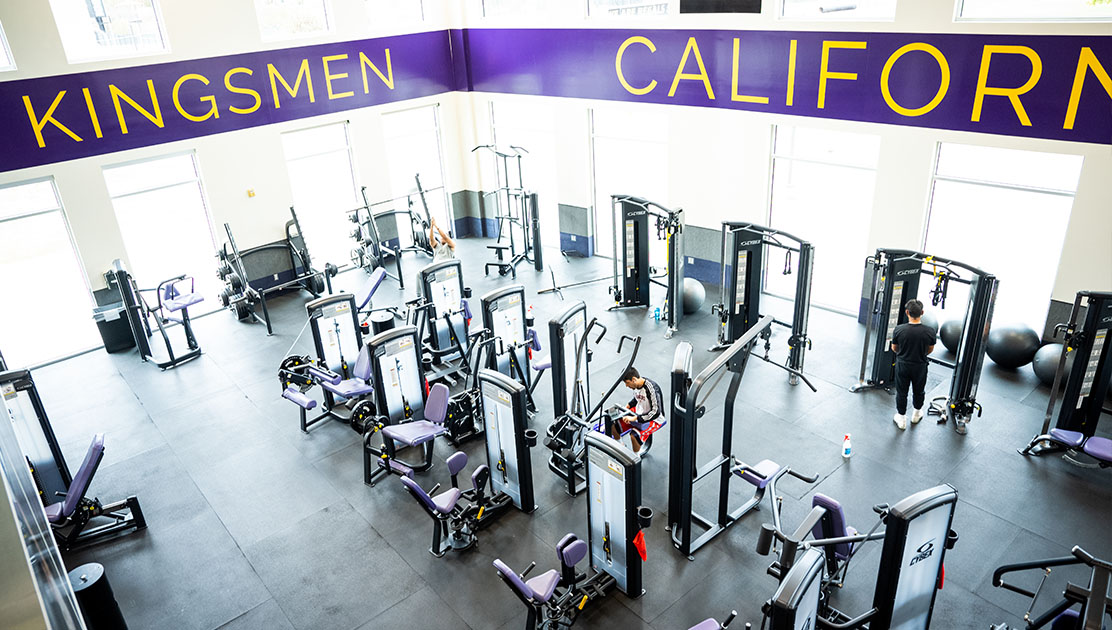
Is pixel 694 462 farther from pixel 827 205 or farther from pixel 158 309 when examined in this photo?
pixel 827 205

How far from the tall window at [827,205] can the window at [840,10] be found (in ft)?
4.81

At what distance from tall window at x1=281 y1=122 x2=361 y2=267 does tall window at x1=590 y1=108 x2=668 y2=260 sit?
4501mm

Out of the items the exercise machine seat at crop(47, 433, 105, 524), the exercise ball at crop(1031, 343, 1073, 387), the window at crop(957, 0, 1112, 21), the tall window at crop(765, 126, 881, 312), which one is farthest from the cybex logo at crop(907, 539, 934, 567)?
the exercise machine seat at crop(47, 433, 105, 524)

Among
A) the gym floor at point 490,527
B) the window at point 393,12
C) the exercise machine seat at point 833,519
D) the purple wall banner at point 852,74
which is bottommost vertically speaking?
the gym floor at point 490,527

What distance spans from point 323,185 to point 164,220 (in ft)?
8.90

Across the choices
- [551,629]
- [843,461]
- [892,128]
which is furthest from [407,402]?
[892,128]

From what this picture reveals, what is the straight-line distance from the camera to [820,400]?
8492 mm

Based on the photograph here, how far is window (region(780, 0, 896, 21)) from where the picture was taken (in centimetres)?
893

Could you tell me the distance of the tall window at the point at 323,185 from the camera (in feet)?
41.9

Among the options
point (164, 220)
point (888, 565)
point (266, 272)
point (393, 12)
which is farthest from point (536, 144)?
point (888, 565)

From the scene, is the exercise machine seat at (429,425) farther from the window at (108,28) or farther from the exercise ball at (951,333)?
the window at (108,28)

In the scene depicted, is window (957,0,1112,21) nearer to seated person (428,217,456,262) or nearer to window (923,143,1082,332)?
window (923,143,1082,332)

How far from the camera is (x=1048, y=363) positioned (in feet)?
27.3

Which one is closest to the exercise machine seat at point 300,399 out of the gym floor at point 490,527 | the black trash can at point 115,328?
the gym floor at point 490,527
